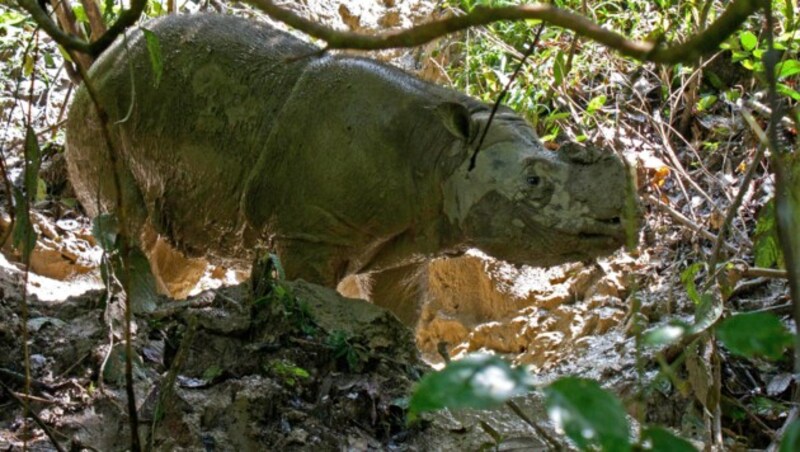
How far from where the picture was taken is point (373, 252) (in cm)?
437

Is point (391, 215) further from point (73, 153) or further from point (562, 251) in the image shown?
point (73, 153)

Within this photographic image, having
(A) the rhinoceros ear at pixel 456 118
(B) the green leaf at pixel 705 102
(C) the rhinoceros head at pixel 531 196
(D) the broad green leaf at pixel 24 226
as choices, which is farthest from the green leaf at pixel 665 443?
(B) the green leaf at pixel 705 102

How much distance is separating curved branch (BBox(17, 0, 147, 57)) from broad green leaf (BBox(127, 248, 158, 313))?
158 centimetres

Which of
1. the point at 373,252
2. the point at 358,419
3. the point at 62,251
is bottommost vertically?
the point at 62,251

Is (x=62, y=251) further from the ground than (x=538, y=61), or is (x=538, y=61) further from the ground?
(x=538, y=61)

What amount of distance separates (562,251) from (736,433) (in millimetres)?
997

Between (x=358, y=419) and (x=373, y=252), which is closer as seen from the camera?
(x=358, y=419)

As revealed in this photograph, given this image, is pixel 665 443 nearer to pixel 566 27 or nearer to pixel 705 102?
pixel 566 27

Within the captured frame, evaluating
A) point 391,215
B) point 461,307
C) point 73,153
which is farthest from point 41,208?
point 391,215

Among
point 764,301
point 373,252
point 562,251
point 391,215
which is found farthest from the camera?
point 764,301

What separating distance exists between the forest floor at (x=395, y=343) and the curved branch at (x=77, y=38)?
2.46 feet

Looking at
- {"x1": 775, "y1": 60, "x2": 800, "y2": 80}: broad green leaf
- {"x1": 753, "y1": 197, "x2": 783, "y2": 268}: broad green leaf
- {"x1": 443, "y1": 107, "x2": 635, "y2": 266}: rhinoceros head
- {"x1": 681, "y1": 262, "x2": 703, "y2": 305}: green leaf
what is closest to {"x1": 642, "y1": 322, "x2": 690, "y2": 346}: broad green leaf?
{"x1": 443, "y1": 107, "x2": 635, "y2": 266}: rhinoceros head

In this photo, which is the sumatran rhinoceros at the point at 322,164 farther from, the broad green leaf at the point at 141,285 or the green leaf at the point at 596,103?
the green leaf at the point at 596,103

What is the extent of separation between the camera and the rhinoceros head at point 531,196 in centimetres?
351
